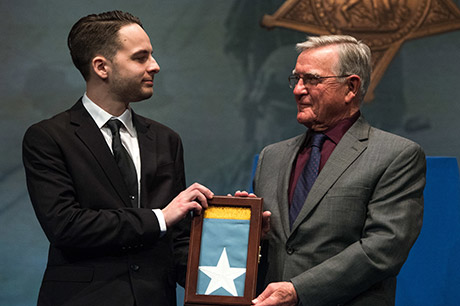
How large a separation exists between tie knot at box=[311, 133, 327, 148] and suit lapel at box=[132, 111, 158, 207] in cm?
66

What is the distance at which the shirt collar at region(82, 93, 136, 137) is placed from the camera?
263cm

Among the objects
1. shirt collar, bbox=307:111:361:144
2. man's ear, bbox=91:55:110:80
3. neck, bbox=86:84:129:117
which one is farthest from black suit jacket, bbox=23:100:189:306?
shirt collar, bbox=307:111:361:144

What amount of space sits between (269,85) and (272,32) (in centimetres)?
40

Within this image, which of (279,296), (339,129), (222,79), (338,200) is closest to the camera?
(279,296)

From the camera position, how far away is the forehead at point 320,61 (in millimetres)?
2703

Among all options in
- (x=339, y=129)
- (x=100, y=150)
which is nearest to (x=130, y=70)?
(x=100, y=150)

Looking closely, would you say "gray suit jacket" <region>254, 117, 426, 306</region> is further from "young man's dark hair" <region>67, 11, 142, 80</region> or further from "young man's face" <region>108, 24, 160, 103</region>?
"young man's dark hair" <region>67, 11, 142, 80</region>

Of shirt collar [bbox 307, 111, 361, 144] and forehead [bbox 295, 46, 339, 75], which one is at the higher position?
forehead [bbox 295, 46, 339, 75]

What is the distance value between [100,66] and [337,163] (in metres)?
1.05

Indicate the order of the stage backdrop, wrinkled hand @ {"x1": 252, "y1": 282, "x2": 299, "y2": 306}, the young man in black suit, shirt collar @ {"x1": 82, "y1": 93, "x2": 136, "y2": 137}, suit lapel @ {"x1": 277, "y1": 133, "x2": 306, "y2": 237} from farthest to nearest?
1. the stage backdrop
2. shirt collar @ {"x1": 82, "y1": 93, "x2": 136, "y2": 137}
3. suit lapel @ {"x1": 277, "y1": 133, "x2": 306, "y2": 237}
4. the young man in black suit
5. wrinkled hand @ {"x1": 252, "y1": 282, "x2": 299, "y2": 306}

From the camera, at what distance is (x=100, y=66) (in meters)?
2.71

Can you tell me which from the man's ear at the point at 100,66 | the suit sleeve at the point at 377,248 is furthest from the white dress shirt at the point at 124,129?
the suit sleeve at the point at 377,248

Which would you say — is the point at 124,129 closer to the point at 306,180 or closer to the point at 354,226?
the point at 306,180

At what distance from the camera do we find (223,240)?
244 centimetres
